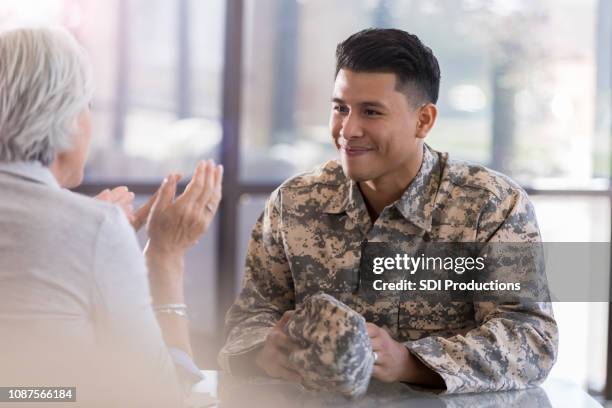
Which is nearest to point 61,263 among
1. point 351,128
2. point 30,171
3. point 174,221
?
point 30,171

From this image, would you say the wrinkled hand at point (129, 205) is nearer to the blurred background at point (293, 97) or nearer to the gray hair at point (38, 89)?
the gray hair at point (38, 89)

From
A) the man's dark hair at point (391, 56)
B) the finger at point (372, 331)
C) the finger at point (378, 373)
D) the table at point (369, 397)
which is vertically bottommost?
the table at point (369, 397)

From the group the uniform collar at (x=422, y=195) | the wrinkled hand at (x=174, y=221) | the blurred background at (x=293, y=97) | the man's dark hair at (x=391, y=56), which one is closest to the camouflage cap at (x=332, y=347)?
the wrinkled hand at (x=174, y=221)

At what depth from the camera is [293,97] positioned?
3420mm

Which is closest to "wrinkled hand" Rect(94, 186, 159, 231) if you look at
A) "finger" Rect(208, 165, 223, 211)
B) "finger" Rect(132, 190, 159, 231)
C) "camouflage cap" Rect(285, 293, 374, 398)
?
"finger" Rect(132, 190, 159, 231)

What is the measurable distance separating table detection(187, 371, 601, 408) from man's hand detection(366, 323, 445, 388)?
21 mm

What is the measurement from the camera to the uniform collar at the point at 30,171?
127 centimetres

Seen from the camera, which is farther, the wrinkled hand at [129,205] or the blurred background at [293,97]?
the blurred background at [293,97]

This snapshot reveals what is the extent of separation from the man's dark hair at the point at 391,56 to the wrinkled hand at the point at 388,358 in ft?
1.98

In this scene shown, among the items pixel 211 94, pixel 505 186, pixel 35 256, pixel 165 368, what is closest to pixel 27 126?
pixel 35 256

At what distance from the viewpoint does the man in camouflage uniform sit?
1859mm

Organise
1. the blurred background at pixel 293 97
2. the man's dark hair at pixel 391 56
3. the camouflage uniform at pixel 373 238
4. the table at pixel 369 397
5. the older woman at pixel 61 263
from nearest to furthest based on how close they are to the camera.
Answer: the older woman at pixel 61 263
the table at pixel 369 397
the camouflage uniform at pixel 373 238
the man's dark hair at pixel 391 56
the blurred background at pixel 293 97

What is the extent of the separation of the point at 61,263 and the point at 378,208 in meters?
0.90

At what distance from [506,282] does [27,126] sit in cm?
97
